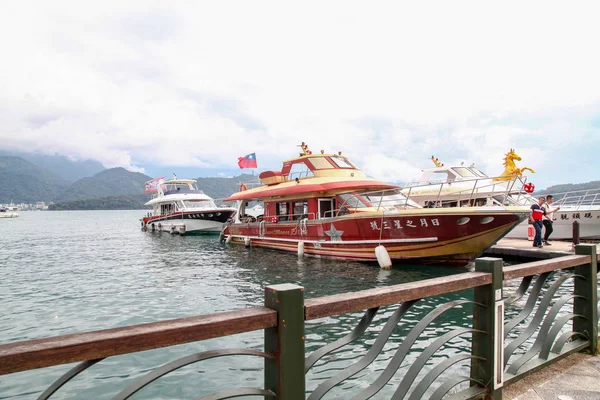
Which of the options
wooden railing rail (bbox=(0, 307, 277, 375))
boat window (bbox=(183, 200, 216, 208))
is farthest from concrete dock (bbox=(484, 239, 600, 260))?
boat window (bbox=(183, 200, 216, 208))

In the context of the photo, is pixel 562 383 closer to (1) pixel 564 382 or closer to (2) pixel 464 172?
(1) pixel 564 382

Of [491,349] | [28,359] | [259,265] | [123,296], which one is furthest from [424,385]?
[259,265]

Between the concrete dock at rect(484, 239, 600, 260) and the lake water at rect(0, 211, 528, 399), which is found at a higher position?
the concrete dock at rect(484, 239, 600, 260)

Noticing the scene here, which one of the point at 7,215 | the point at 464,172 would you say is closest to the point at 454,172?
the point at 464,172

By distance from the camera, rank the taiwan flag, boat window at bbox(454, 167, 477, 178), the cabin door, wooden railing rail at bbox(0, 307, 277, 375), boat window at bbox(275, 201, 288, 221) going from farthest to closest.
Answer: the taiwan flag < boat window at bbox(454, 167, 477, 178) < boat window at bbox(275, 201, 288, 221) < the cabin door < wooden railing rail at bbox(0, 307, 277, 375)

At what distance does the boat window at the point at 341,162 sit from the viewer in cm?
1930

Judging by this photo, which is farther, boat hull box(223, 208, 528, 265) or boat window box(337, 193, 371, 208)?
boat window box(337, 193, 371, 208)

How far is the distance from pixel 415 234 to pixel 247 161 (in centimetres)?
1744

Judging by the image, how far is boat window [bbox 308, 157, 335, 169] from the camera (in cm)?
1897

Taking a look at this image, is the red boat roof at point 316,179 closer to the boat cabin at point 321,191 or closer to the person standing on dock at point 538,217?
the boat cabin at point 321,191

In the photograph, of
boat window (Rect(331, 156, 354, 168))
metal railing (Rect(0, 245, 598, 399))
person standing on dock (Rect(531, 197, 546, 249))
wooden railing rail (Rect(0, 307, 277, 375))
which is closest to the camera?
wooden railing rail (Rect(0, 307, 277, 375))

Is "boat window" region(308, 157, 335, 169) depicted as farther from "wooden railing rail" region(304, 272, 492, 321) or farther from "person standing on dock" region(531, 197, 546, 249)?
"wooden railing rail" region(304, 272, 492, 321)

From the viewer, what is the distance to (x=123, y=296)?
445 inches

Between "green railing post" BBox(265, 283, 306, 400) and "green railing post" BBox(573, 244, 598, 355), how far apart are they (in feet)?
10.7
